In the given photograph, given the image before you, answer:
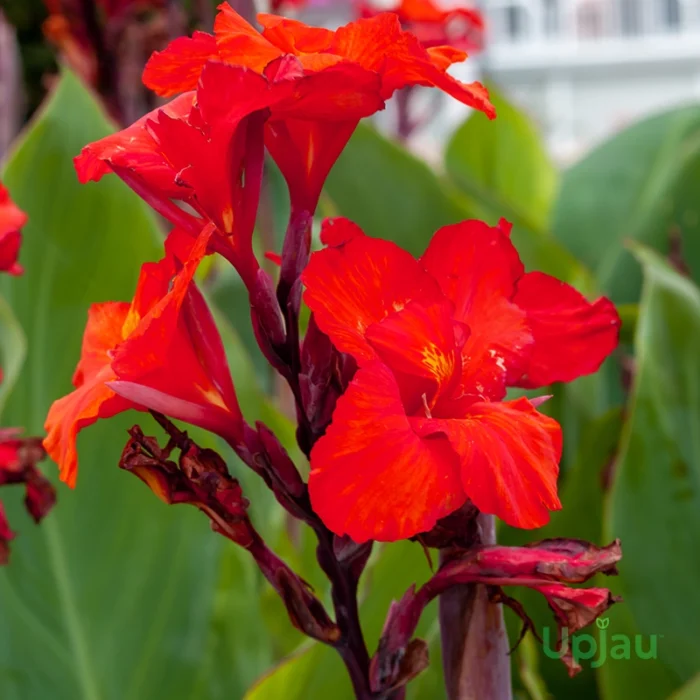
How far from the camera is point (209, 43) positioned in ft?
0.87

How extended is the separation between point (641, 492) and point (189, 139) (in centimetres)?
43

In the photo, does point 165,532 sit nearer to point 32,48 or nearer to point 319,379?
point 319,379

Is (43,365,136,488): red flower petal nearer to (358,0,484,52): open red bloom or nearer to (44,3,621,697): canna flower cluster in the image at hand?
(44,3,621,697): canna flower cluster

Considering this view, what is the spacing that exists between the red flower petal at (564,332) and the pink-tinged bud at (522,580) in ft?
0.18

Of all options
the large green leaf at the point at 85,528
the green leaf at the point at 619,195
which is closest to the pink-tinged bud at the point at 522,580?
the large green leaf at the point at 85,528

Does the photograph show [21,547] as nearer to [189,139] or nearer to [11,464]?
[11,464]

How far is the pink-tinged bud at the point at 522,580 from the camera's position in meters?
Answer: 0.25

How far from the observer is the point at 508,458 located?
9.0 inches

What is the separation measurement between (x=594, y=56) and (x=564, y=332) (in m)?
5.24

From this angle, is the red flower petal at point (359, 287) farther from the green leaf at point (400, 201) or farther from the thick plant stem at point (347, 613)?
the green leaf at point (400, 201)

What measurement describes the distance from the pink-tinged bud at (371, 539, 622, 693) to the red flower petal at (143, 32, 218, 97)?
6.7 inches

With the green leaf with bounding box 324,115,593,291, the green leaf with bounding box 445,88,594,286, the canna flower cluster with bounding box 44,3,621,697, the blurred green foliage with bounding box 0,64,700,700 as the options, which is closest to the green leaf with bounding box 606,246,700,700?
the blurred green foliage with bounding box 0,64,700,700

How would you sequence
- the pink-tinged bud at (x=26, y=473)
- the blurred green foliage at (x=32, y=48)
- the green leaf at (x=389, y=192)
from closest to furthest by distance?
the pink-tinged bud at (x=26, y=473) < the green leaf at (x=389, y=192) < the blurred green foliage at (x=32, y=48)

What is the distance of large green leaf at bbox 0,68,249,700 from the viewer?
1.90ft
